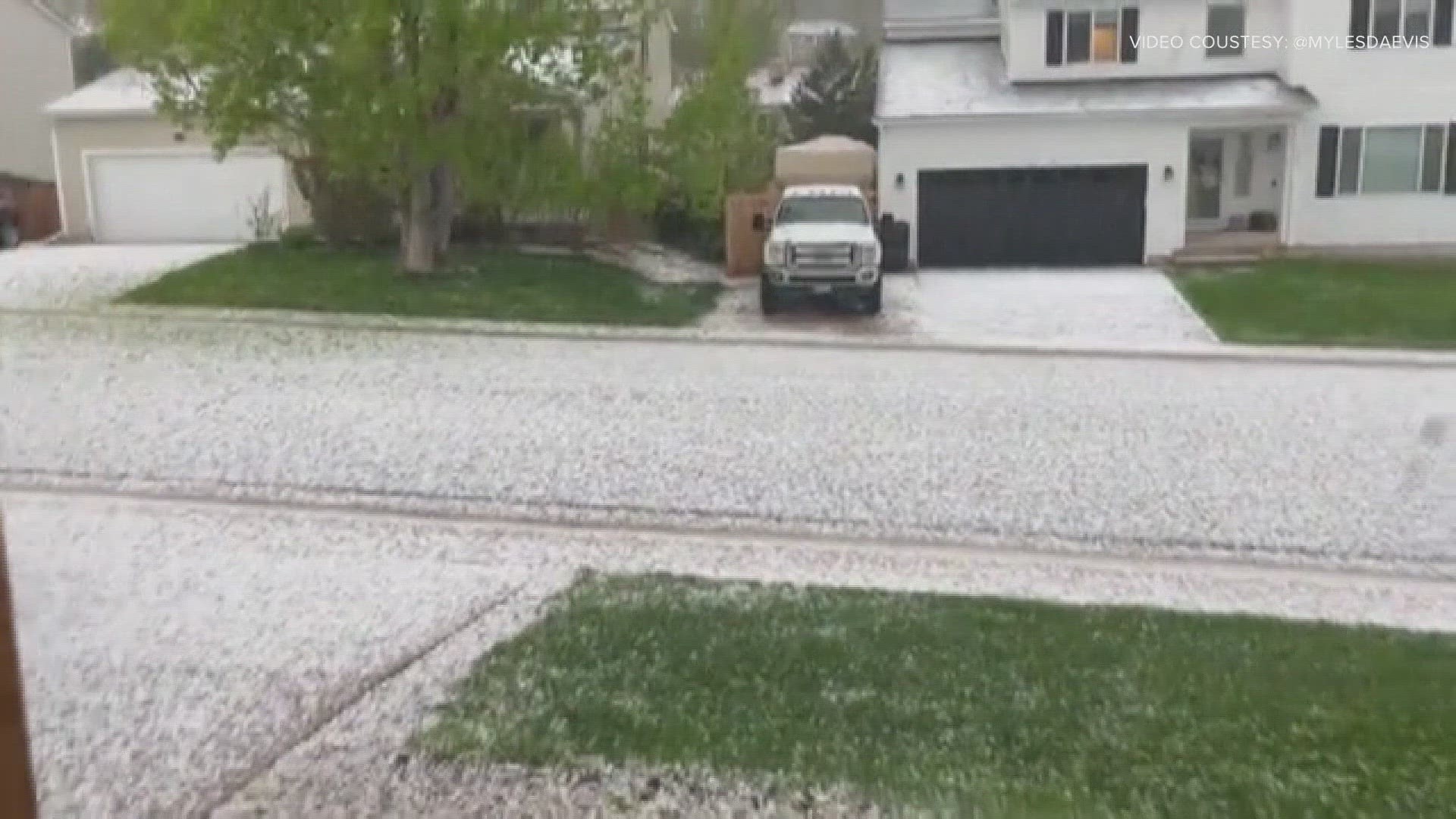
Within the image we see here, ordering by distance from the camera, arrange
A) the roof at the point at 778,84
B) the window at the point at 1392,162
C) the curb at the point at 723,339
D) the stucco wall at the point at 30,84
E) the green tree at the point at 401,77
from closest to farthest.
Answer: the curb at the point at 723,339
the green tree at the point at 401,77
the window at the point at 1392,162
the stucco wall at the point at 30,84
the roof at the point at 778,84

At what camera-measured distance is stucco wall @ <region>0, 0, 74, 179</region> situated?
29.4 metres

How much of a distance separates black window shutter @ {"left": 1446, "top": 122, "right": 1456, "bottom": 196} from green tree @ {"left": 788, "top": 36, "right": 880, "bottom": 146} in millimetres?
12542

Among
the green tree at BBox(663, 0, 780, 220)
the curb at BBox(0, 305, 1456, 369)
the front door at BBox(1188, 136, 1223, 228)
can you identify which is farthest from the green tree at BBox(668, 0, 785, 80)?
the front door at BBox(1188, 136, 1223, 228)

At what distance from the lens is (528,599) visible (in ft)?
22.8

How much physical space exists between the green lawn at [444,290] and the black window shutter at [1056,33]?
917 centimetres

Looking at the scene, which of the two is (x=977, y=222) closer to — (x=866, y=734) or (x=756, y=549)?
(x=756, y=549)

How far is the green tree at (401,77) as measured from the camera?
16625mm

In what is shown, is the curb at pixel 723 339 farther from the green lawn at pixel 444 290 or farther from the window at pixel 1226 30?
the window at pixel 1226 30

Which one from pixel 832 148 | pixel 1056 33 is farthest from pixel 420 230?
pixel 1056 33

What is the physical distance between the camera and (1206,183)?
24719mm

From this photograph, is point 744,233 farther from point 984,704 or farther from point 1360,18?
point 984,704

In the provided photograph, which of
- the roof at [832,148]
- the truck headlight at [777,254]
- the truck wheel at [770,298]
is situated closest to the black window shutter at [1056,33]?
the roof at [832,148]

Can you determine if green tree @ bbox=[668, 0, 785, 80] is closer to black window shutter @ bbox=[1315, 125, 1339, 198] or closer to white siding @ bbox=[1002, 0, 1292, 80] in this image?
white siding @ bbox=[1002, 0, 1292, 80]

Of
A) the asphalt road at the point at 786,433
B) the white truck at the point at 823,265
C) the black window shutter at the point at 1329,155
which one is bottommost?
the asphalt road at the point at 786,433
